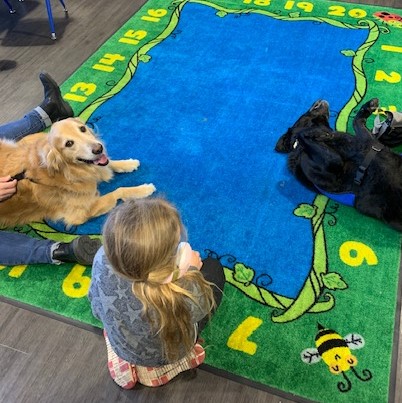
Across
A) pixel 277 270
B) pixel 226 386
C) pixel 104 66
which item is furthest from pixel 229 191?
pixel 104 66

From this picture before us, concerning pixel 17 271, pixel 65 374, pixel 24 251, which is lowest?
pixel 65 374

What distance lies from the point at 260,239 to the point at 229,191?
1.34 ft

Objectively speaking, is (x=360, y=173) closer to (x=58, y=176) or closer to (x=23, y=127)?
(x=58, y=176)

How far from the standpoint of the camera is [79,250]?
2.08 m

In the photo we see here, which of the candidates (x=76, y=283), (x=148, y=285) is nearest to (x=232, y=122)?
(x=76, y=283)

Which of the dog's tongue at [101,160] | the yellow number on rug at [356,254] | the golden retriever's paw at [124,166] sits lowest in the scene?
the yellow number on rug at [356,254]

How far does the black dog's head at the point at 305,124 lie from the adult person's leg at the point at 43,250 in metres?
1.37

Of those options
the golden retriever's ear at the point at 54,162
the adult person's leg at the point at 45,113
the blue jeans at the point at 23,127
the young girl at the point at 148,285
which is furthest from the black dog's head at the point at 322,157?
the blue jeans at the point at 23,127

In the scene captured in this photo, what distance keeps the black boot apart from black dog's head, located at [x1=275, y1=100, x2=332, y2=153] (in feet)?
4.50

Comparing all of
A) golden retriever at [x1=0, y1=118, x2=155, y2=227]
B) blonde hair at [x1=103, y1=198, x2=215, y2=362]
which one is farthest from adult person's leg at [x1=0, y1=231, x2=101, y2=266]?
blonde hair at [x1=103, y1=198, x2=215, y2=362]

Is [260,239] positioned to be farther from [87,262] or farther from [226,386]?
[87,262]

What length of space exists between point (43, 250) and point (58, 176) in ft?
1.40

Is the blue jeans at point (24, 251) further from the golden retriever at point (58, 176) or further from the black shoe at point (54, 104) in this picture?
the black shoe at point (54, 104)

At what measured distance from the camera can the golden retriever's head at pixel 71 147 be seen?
2143 millimetres
